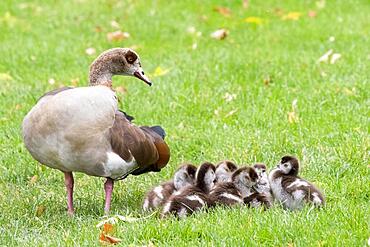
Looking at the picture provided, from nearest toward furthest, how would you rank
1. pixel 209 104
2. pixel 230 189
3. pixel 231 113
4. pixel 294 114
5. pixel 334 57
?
pixel 230 189 → pixel 294 114 → pixel 231 113 → pixel 209 104 → pixel 334 57

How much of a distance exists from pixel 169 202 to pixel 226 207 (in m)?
0.41

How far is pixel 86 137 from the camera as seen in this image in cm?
655

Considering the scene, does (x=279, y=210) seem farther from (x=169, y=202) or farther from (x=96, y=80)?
(x=96, y=80)

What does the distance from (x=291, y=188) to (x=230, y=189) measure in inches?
17.7

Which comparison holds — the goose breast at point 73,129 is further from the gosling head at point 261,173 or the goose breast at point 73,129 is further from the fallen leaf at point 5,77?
the fallen leaf at point 5,77

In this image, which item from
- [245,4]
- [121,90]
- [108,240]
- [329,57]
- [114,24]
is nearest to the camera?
[108,240]

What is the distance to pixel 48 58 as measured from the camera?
488 inches

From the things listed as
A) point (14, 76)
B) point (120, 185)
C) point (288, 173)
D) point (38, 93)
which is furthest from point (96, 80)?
point (14, 76)

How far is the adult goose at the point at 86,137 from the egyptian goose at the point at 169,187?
8.5 inches

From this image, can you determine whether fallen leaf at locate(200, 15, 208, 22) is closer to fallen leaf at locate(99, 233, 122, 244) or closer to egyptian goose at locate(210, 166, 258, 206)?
egyptian goose at locate(210, 166, 258, 206)

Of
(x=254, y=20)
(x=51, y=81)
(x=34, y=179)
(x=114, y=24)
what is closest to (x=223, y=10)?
(x=254, y=20)

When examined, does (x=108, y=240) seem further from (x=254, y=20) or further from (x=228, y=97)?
(x=254, y=20)

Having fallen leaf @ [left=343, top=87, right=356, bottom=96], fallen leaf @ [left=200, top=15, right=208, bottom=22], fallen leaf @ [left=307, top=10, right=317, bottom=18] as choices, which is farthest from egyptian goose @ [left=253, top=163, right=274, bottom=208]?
fallen leaf @ [left=307, top=10, right=317, bottom=18]

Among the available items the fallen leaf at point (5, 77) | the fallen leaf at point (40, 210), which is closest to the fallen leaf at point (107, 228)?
the fallen leaf at point (40, 210)
